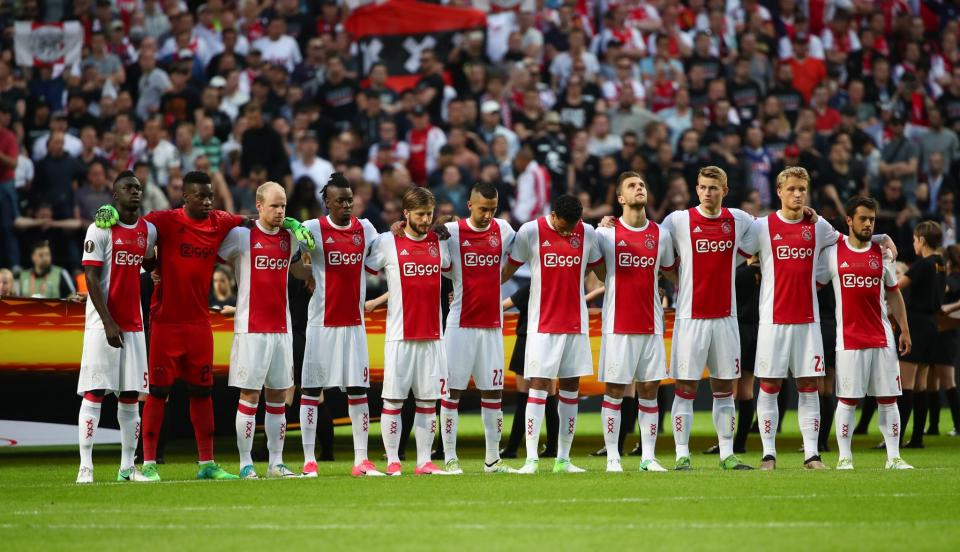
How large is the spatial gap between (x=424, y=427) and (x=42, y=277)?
7673mm

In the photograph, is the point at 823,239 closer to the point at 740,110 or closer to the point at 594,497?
the point at 594,497

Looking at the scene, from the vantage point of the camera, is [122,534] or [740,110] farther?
[740,110]

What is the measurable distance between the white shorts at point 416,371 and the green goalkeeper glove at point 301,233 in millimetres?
1038

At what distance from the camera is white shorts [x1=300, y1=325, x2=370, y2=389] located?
1202 centimetres

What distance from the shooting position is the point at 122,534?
8.58 meters

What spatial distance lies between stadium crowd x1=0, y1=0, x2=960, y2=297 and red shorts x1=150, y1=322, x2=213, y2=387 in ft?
22.3

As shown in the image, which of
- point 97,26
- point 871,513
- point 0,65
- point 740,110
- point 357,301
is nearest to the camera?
point 871,513

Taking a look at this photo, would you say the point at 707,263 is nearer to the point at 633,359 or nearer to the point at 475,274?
the point at 633,359

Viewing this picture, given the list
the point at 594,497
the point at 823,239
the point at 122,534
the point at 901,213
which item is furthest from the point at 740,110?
the point at 122,534

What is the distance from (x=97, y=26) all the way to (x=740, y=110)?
10355 mm

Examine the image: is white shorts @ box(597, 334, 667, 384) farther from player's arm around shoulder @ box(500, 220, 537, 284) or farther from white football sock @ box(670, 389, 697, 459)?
player's arm around shoulder @ box(500, 220, 537, 284)

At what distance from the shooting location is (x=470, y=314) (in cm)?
1227

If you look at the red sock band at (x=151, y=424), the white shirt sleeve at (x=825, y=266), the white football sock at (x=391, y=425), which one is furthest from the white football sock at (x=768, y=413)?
the red sock band at (x=151, y=424)

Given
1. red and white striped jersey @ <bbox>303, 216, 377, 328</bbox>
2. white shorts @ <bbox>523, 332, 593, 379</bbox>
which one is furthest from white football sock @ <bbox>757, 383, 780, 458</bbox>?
red and white striped jersey @ <bbox>303, 216, 377, 328</bbox>
